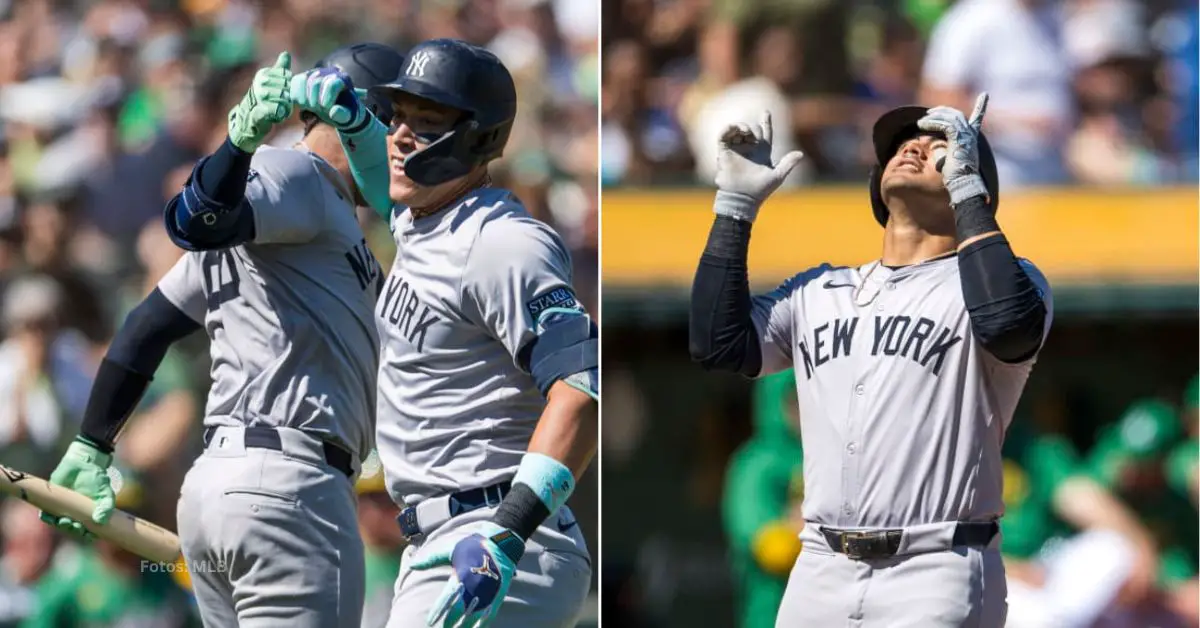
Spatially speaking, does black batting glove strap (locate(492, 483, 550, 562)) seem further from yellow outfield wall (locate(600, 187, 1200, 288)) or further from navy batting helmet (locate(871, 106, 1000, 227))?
yellow outfield wall (locate(600, 187, 1200, 288))

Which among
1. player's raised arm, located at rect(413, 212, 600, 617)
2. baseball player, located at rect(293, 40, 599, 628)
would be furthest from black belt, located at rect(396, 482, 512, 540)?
player's raised arm, located at rect(413, 212, 600, 617)

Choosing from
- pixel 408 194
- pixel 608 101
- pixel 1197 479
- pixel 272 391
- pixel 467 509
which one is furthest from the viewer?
pixel 608 101

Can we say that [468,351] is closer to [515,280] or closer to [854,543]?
[515,280]

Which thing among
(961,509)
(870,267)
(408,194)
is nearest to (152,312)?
(408,194)

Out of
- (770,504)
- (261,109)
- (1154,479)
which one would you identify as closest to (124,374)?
(261,109)

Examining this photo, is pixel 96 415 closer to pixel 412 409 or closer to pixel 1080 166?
pixel 412 409

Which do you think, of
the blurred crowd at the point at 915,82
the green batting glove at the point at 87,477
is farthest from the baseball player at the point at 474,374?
the blurred crowd at the point at 915,82

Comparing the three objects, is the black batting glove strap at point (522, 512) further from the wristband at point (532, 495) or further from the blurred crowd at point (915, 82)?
the blurred crowd at point (915, 82)
